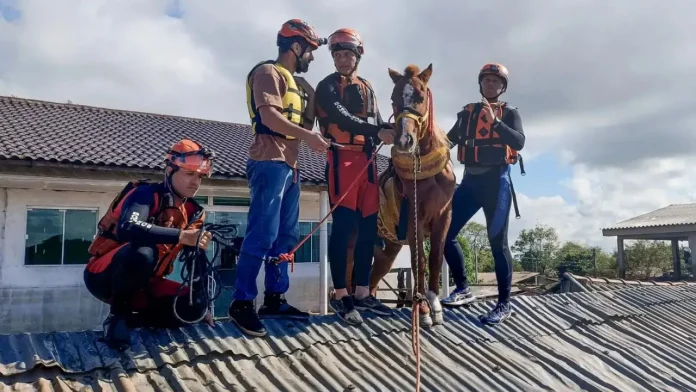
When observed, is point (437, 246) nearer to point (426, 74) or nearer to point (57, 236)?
point (426, 74)

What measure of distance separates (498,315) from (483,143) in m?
1.68

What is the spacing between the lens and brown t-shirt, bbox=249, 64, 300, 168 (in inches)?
174

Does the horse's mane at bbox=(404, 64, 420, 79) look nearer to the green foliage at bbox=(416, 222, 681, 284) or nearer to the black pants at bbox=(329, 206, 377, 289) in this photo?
the black pants at bbox=(329, 206, 377, 289)

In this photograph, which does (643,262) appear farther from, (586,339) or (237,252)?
(237,252)

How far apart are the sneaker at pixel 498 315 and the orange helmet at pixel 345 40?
106 inches

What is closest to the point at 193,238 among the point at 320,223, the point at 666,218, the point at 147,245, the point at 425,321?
the point at 147,245

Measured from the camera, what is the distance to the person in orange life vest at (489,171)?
233 inches

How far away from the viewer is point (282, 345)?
4.11 m

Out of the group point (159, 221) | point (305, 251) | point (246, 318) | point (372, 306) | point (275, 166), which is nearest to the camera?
point (159, 221)

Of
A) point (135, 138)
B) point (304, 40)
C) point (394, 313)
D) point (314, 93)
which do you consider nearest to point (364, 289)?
point (394, 313)

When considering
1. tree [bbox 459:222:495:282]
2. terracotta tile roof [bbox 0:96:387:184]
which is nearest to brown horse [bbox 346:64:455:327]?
terracotta tile roof [bbox 0:96:387:184]

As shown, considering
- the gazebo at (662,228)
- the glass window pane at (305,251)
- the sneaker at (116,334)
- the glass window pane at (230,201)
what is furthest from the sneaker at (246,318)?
the gazebo at (662,228)

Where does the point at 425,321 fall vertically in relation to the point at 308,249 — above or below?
below

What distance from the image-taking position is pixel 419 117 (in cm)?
493
